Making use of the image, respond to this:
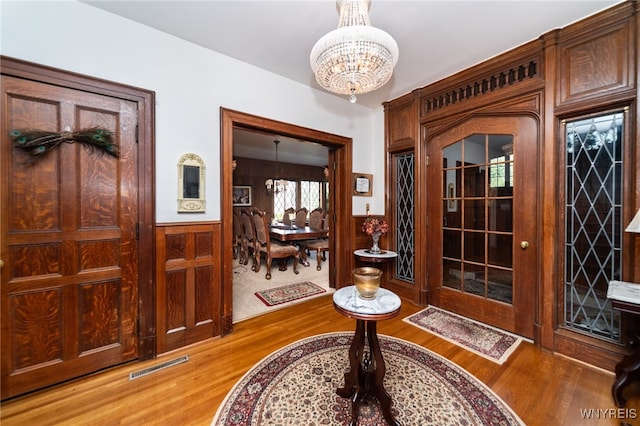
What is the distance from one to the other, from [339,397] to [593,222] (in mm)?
2356

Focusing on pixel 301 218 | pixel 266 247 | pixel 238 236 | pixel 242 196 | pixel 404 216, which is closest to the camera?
pixel 404 216

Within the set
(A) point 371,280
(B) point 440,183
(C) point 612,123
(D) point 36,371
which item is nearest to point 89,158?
(D) point 36,371

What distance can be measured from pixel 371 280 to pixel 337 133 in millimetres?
2245

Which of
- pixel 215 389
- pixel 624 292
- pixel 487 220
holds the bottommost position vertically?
pixel 215 389

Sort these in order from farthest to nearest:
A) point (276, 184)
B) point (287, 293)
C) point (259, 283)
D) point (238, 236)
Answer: point (276, 184) < point (238, 236) < point (259, 283) < point (287, 293)

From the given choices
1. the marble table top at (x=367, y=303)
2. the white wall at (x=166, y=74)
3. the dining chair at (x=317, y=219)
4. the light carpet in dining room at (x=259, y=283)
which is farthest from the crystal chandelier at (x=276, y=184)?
the marble table top at (x=367, y=303)

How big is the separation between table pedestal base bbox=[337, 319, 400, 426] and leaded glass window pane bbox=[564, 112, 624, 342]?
5.93 ft

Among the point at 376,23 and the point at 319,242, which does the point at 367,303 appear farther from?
the point at 319,242

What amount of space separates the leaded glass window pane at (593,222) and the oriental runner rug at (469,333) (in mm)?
505

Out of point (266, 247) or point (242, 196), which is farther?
point (242, 196)

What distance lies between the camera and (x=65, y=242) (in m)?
1.68

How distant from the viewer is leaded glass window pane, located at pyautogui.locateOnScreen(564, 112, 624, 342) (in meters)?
Result: 1.82

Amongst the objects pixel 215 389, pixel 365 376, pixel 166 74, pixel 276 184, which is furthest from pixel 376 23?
pixel 276 184

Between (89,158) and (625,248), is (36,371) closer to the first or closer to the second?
(89,158)
